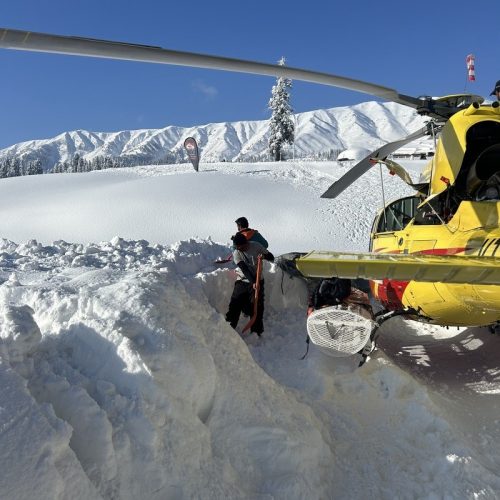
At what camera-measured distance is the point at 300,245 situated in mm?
15938

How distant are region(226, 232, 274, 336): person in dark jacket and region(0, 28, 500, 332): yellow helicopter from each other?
5.38 feet

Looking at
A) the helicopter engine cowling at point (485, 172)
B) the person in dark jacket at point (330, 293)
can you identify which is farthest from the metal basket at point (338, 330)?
the helicopter engine cowling at point (485, 172)

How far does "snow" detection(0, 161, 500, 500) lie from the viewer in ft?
8.70

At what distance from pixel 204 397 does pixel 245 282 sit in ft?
9.37

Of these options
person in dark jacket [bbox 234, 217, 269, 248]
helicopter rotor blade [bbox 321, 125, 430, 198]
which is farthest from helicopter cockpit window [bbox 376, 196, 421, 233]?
person in dark jacket [bbox 234, 217, 269, 248]

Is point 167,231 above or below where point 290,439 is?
below

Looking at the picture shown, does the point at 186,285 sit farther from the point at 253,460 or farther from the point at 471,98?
the point at 471,98

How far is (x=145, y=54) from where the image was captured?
3.01 metres

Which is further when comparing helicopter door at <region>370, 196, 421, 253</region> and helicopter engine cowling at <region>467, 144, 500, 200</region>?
helicopter door at <region>370, 196, 421, 253</region>

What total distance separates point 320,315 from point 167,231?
12485 millimetres

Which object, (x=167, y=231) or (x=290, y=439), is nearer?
(x=290, y=439)

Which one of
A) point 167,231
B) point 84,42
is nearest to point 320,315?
point 84,42

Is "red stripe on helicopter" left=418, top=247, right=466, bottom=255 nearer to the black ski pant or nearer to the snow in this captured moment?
the snow

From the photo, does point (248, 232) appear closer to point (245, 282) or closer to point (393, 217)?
point (245, 282)
